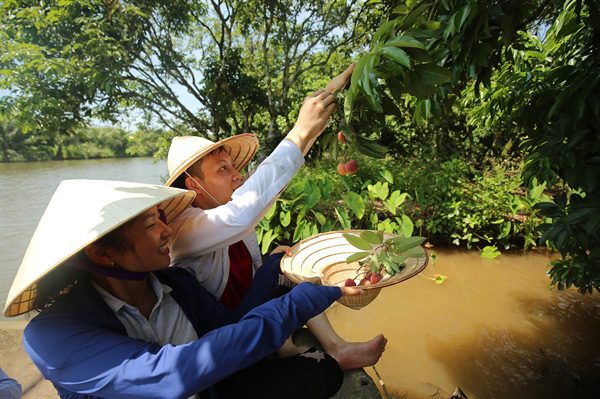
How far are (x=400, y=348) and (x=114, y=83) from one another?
475 centimetres

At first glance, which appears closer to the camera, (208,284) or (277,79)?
(208,284)

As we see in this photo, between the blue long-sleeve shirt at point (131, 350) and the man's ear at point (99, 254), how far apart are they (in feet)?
0.24

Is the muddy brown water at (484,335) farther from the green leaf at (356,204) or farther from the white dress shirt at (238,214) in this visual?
the white dress shirt at (238,214)

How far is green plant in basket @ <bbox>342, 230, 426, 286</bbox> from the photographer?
1114 millimetres

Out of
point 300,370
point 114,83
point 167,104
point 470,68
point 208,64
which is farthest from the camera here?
point 167,104

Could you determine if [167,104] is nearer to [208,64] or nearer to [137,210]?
[208,64]

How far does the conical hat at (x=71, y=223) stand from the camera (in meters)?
0.75

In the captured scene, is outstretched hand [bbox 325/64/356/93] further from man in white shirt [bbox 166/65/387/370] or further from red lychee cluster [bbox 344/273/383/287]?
red lychee cluster [bbox 344/273/383/287]

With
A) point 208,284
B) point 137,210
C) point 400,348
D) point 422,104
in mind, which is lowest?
point 400,348

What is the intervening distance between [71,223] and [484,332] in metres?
2.73

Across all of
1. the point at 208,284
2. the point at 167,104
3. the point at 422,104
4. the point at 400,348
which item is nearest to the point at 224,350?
the point at 208,284

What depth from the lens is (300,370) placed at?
1.15 meters

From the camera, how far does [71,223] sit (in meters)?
0.82

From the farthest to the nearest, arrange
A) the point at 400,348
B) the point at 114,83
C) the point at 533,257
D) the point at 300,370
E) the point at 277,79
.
→ the point at 277,79 → the point at 114,83 → the point at 533,257 → the point at 400,348 → the point at 300,370
